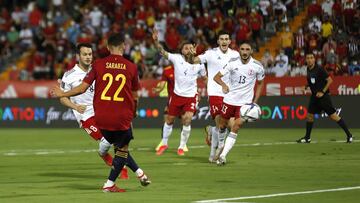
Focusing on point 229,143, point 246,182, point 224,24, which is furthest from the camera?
point 224,24

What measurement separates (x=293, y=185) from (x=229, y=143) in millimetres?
4774

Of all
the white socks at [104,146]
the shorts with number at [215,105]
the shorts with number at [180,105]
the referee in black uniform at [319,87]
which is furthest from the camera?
the referee in black uniform at [319,87]

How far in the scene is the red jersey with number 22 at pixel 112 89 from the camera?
14.2m

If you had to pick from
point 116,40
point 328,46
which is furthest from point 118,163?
point 328,46

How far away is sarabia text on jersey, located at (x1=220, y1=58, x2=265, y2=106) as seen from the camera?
19859mm

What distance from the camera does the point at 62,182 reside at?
52.6 feet

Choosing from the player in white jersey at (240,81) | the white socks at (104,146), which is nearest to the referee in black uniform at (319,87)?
the player in white jersey at (240,81)

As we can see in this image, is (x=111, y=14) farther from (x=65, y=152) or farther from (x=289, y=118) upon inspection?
(x=65, y=152)

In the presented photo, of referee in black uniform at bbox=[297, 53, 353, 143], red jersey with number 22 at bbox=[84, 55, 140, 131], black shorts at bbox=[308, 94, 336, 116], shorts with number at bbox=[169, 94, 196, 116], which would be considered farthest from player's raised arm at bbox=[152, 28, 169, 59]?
black shorts at bbox=[308, 94, 336, 116]

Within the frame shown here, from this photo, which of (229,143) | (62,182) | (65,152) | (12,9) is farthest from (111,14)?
(62,182)

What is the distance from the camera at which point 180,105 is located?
78.5 ft

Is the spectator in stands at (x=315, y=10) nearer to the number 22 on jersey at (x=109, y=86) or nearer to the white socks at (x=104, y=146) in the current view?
the white socks at (x=104, y=146)

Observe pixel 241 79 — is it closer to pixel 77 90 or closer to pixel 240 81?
pixel 240 81

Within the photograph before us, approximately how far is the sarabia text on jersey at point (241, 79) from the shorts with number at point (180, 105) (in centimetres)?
396
